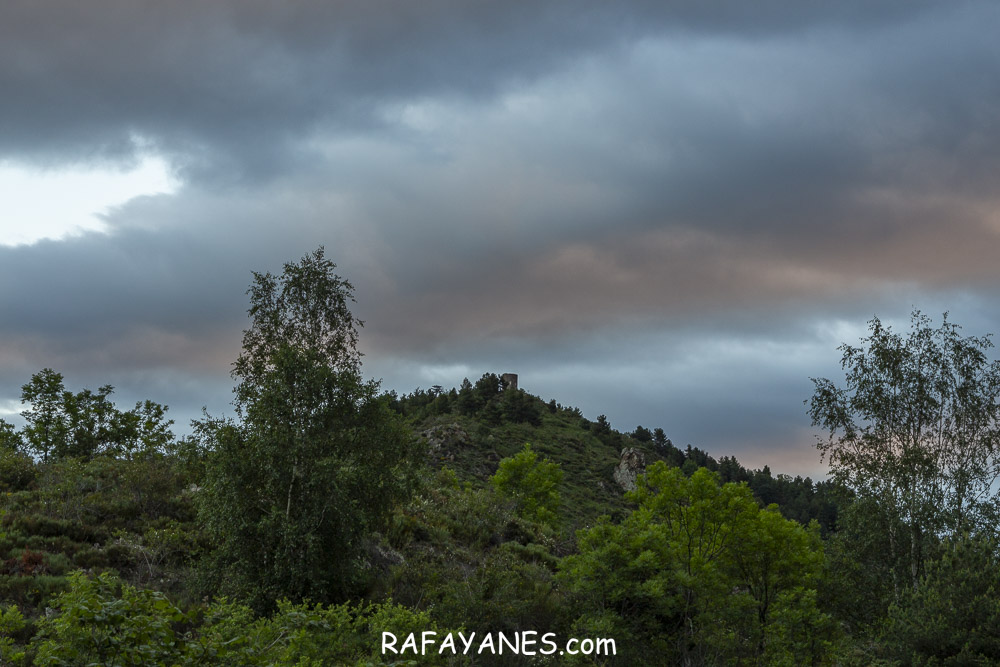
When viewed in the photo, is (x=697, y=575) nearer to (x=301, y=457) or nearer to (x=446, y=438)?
(x=301, y=457)

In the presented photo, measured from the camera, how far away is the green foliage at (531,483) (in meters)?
61.4

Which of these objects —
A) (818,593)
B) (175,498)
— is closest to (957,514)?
(818,593)

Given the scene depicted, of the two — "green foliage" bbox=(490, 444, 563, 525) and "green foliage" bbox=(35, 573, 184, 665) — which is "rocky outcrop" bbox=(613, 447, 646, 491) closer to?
"green foliage" bbox=(490, 444, 563, 525)

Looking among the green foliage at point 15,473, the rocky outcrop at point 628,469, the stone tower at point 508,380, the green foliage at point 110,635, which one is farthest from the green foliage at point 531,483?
the stone tower at point 508,380

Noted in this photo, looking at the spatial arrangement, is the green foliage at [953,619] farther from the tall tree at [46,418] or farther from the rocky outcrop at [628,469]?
the rocky outcrop at [628,469]

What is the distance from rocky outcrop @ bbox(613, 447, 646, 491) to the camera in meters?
102

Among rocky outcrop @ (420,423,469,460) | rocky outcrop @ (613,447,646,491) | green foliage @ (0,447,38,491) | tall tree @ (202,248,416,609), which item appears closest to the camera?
tall tree @ (202,248,416,609)

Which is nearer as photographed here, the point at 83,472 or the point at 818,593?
the point at 83,472

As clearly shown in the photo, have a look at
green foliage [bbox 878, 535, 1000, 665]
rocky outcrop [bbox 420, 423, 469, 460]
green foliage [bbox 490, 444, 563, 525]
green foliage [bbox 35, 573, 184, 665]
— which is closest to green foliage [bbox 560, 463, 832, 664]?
green foliage [bbox 878, 535, 1000, 665]

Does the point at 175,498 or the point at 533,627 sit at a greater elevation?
the point at 175,498

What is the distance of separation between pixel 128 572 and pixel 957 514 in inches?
1257

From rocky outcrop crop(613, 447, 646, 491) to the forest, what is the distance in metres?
66.0

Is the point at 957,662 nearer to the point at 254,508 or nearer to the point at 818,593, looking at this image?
the point at 818,593

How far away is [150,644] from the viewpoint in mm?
7445
